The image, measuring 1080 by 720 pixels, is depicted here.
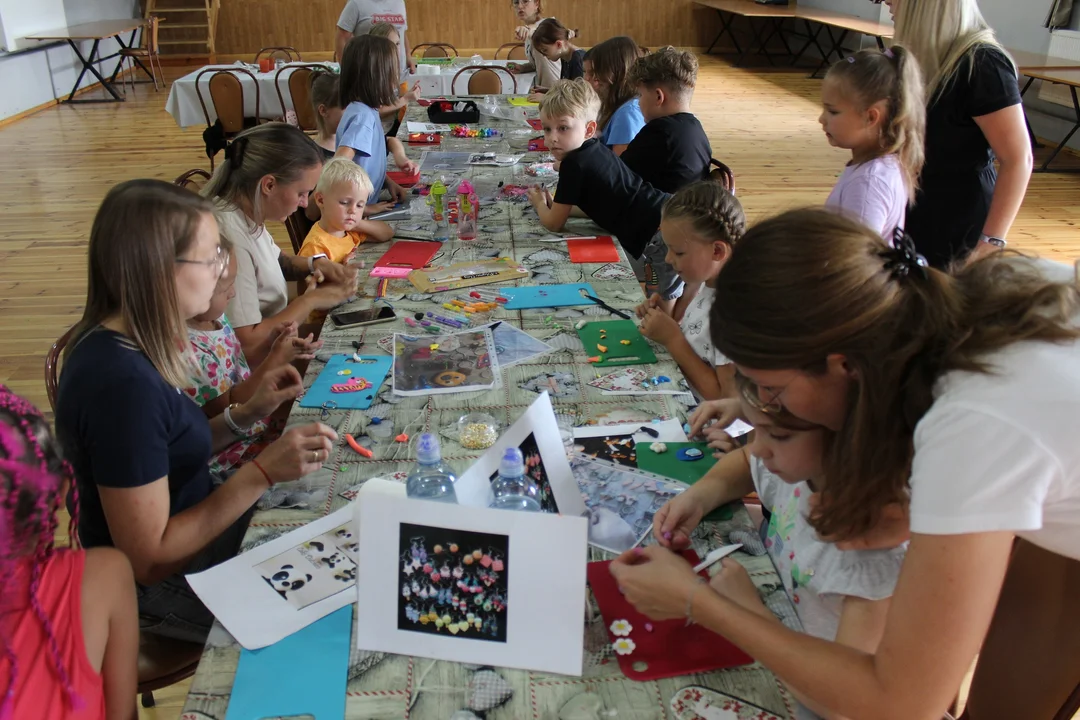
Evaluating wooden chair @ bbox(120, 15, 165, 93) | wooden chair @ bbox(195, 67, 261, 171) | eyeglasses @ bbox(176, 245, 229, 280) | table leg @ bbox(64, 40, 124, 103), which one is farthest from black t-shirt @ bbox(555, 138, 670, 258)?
wooden chair @ bbox(120, 15, 165, 93)

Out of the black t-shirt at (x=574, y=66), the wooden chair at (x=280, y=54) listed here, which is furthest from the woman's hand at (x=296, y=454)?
the wooden chair at (x=280, y=54)

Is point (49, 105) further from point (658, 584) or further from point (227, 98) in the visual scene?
point (658, 584)

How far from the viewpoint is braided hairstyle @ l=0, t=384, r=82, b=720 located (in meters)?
0.93

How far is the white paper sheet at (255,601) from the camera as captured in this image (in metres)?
1.07

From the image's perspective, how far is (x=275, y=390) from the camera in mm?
1652

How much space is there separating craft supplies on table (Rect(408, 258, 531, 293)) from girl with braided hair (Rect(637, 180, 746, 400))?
0.50 metres

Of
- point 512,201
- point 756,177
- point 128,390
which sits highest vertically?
point 128,390

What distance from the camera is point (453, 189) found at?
3.18 meters

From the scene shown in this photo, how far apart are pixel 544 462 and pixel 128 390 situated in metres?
0.66

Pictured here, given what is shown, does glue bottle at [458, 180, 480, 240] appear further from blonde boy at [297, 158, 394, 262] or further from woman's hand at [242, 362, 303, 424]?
woman's hand at [242, 362, 303, 424]

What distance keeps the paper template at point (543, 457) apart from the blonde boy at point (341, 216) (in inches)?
59.2

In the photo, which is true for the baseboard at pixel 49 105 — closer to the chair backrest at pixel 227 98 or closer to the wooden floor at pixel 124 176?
the wooden floor at pixel 124 176

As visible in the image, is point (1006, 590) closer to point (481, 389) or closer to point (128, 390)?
point (481, 389)

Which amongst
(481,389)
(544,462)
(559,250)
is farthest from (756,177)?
(544,462)
